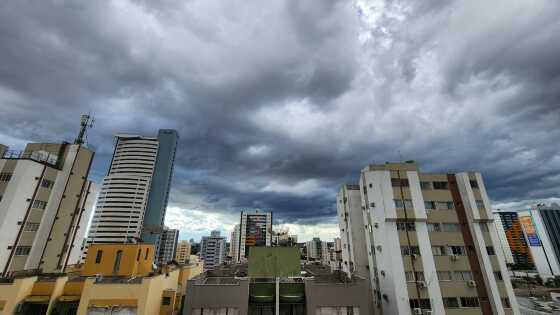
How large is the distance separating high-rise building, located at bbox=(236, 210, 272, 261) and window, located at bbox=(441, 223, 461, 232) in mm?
138968

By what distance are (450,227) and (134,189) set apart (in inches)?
6472

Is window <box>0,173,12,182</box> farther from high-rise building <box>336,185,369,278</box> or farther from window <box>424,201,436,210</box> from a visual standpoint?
window <box>424,201,436,210</box>


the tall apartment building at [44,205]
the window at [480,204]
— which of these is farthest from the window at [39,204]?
the window at [480,204]

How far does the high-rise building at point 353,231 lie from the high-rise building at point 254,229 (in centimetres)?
11983

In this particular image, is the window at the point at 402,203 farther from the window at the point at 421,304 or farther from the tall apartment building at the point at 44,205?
the tall apartment building at the point at 44,205

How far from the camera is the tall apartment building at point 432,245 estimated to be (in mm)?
34281

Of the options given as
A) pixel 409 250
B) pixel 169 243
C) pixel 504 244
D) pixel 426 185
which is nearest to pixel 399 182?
pixel 426 185

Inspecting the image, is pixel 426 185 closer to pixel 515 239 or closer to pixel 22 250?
pixel 22 250

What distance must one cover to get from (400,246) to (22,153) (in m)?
64.7

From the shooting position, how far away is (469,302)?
34.3 m

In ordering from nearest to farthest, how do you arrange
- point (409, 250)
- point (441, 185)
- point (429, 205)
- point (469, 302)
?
point (469, 302), point (409, 250), point (429, 205), point (441, 185)

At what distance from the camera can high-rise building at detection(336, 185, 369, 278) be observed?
156 ft

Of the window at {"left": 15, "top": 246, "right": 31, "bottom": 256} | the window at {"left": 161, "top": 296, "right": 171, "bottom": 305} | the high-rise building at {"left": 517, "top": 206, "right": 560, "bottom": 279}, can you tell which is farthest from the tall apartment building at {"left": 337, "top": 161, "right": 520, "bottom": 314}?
the high-rise building at {"left": 517, "top": 206, "right": 560, "bottom": 279}

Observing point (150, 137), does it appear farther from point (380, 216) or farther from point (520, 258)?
point (520, 258)
